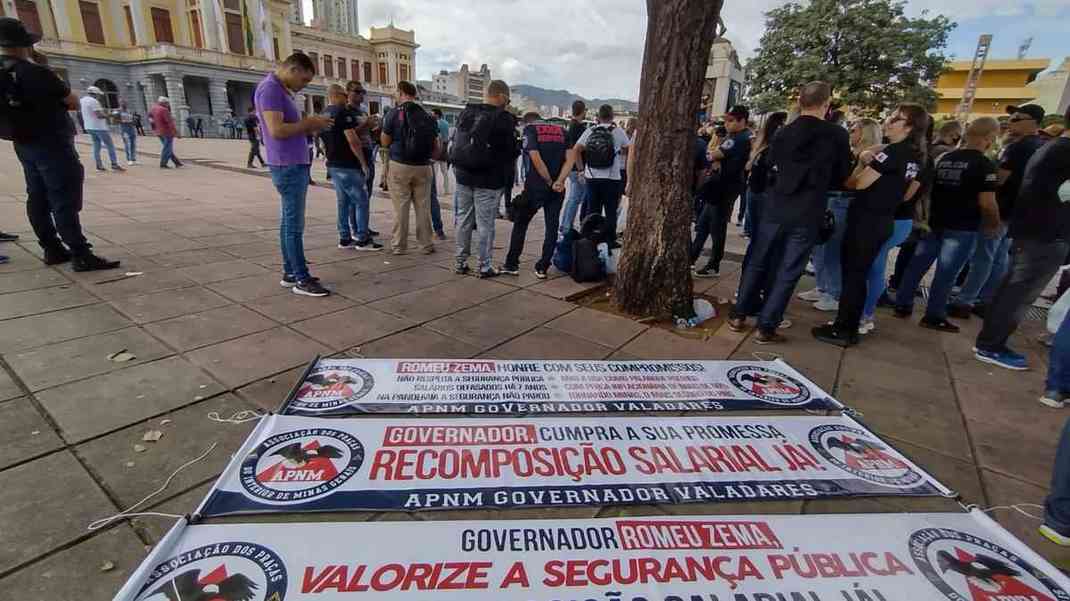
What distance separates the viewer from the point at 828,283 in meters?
4.90

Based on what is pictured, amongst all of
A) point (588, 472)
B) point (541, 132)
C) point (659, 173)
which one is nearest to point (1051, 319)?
point (659, 173)

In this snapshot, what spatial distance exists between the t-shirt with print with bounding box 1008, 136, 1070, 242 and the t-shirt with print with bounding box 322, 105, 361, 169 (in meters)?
5.91

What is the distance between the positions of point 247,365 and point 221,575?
1.73m

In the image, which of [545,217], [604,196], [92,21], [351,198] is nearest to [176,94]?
[92,21]

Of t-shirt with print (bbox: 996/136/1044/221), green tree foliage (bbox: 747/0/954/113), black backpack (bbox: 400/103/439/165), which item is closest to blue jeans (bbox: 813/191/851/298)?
t-shirt with print (bbox: 996/136/1044/221)

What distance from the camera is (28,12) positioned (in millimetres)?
33156

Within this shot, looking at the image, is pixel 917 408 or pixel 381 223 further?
pixel 381 223

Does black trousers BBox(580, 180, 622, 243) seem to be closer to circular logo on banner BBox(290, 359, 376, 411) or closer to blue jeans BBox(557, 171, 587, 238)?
blue jeans BBox(557, 171, 587, 238)

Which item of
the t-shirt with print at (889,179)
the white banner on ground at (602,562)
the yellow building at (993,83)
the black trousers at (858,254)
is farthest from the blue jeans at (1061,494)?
the yellow building at (993,83)

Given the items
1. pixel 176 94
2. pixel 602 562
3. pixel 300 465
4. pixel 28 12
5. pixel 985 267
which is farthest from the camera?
pixel 176 94

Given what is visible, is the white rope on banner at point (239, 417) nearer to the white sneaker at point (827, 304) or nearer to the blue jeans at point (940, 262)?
the white sneaker at point (827, 304)

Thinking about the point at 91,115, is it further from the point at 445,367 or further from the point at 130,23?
the point at 130,23

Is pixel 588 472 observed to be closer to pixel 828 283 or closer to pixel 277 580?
pixel 277 580

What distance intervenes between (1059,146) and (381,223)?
24.1 feet
